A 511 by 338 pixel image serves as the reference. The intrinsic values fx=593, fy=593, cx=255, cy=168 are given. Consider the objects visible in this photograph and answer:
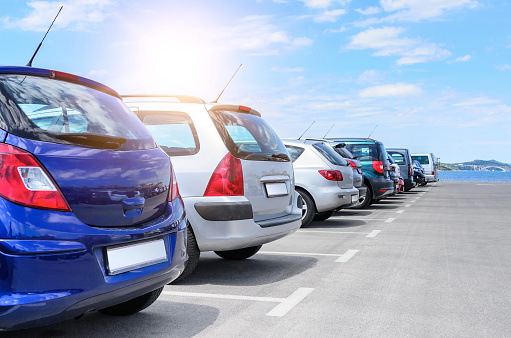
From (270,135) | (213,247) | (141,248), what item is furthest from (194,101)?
(141,248)

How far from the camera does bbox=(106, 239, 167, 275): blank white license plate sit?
3395mm

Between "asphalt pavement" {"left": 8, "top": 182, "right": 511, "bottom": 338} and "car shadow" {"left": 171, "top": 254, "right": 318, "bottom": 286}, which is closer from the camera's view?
"asphalt pavement" {"left": 8, "top": 182, "right": 511, "bottom": 338}

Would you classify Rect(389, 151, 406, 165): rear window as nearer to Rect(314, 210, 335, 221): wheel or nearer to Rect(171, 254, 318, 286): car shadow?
Rect(314, 210, 335, 221): wheel

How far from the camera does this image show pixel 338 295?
5109 millimetres

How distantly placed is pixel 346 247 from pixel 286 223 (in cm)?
221

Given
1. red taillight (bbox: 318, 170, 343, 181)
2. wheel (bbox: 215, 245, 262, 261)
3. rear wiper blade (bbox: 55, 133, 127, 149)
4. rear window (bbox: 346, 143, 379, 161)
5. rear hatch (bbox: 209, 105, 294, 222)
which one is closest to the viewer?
rear wiper blade (bbox: 55, 133, 127, 149)

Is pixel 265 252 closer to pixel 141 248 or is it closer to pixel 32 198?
pixel 141 248

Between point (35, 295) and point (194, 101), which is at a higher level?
point (194, 101)

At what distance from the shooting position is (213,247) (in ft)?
18.2

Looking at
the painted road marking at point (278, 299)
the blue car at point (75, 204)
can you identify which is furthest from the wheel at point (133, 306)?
the painted road marking at point (278, 299)

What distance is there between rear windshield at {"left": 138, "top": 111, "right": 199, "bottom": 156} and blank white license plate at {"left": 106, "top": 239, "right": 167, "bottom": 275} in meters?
2.05

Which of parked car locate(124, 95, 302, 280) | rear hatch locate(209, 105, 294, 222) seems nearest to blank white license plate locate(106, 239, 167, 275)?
parked car locate(124, 95, 302, 280)

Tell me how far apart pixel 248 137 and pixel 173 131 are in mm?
763

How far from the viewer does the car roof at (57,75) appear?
3458 mm
